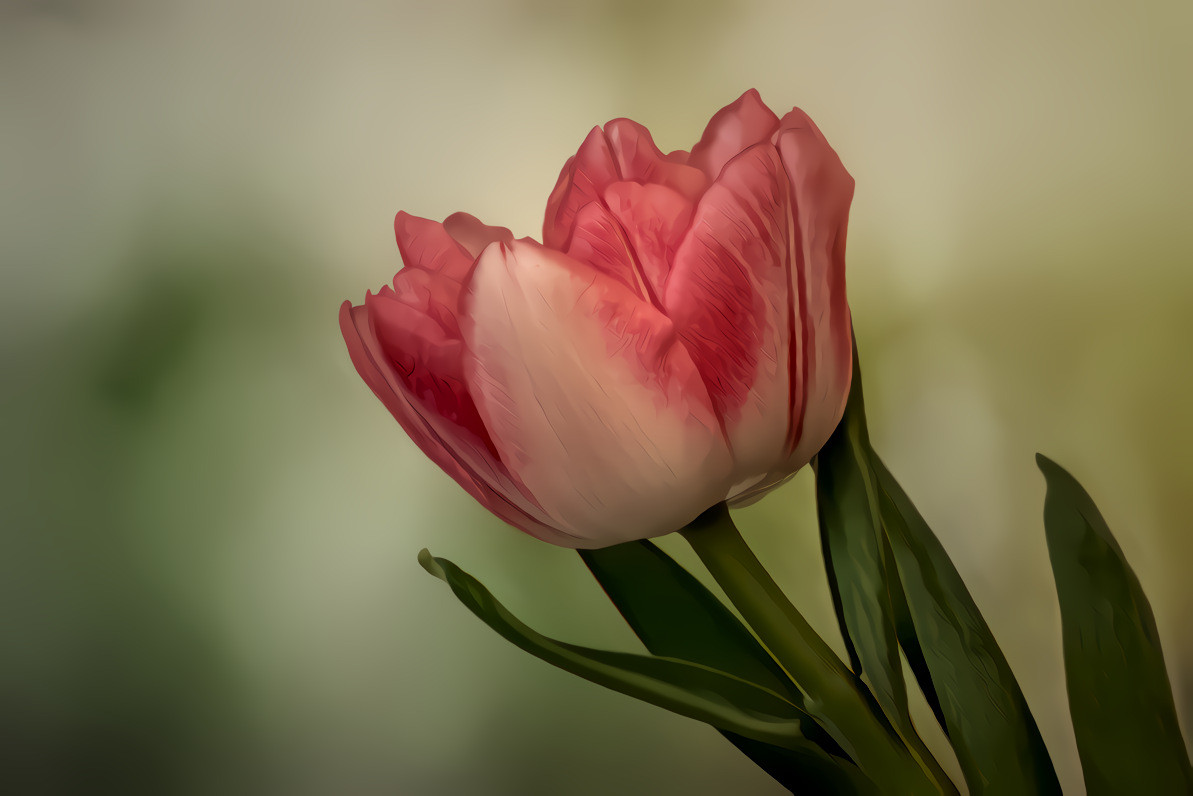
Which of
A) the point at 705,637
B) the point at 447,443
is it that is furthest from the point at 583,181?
the point at 705,637

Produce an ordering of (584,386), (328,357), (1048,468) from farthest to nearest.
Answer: (328,357), (1048,468), (584,386)

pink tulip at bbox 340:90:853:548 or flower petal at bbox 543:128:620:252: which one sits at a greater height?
flower petal at bbox 543:128:620:252

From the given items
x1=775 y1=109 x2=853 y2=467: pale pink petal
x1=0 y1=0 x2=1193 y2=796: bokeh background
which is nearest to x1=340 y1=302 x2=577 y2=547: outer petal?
x1=775 y1=109 x2=853 y2=467: pale pink petal

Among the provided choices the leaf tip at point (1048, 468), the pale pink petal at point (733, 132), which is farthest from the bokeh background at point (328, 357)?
the pale pink petal at point (733, 132)

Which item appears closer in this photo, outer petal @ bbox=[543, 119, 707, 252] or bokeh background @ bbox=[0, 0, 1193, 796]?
outer petal @ bbox=[543, 119, 707, 252]

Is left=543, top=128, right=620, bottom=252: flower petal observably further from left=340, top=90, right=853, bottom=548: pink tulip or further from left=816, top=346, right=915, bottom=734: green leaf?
left=816, top=346, right=915, bottom=734: green leaf

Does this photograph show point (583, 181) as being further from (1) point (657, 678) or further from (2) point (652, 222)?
(1) point (657, 678)

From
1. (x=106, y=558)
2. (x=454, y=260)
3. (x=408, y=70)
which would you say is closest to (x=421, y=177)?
(x=408, y=70)

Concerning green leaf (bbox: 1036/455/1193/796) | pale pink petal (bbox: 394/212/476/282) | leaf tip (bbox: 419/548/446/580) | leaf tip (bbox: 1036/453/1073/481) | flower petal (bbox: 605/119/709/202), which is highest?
pale pink petal (bbox: 394/212/476/282)
